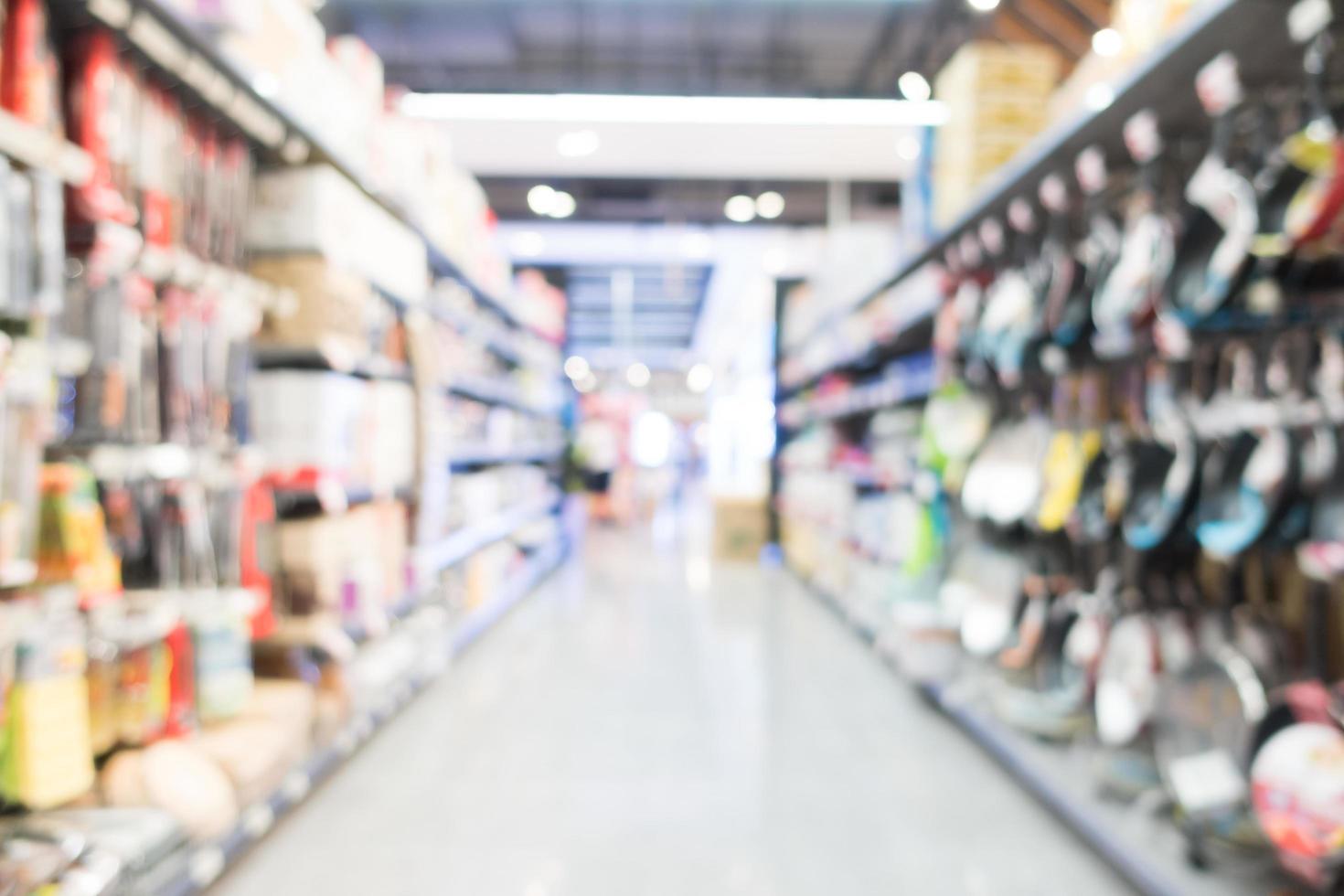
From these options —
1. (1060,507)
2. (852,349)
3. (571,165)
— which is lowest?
(1060,507)

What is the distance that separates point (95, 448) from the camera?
1632mm

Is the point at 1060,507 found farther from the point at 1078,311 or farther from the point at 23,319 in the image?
the point at 23,319

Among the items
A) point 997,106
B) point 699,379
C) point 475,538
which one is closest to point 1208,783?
point 997,106

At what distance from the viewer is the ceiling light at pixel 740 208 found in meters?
8.62

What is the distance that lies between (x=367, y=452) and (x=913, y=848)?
205 cm

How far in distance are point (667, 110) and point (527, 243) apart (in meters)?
4.62

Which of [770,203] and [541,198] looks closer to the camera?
[541,198]

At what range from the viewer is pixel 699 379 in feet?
82.3

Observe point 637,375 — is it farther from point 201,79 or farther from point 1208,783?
point 1208,783

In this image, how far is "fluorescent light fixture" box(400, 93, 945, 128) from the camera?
5723 mm

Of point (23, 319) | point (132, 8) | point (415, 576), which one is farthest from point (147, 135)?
point (415, 576)

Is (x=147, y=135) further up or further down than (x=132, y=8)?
further down

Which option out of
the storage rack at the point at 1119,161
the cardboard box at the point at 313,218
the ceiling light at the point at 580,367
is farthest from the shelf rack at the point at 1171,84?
the ceiling light at the point at 580,367

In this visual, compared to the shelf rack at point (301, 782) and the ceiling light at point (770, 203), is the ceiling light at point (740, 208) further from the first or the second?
the shelf rack at point (301, 782)
